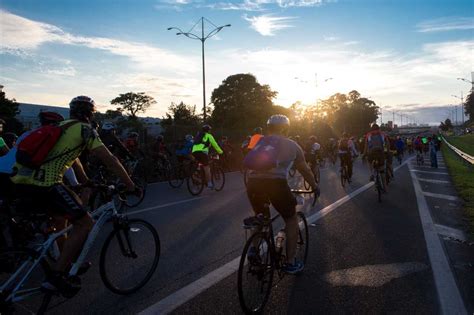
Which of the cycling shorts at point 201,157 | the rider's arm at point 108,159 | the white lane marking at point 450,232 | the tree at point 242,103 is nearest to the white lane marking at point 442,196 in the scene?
the white lane marking at point 450,232

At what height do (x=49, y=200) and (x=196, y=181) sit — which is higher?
(x=49, y=200)

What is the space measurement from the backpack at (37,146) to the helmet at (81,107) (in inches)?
14.4

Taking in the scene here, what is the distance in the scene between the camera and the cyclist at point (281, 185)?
4.61m

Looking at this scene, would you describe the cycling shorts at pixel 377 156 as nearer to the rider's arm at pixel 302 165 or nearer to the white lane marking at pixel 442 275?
the white lane marking at pixel 442 275

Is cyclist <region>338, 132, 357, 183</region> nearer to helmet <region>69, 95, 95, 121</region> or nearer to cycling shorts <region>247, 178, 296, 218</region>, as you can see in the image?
cycling shorts <region>247, 178, 296, 218</region>

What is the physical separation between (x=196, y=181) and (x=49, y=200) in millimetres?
8710

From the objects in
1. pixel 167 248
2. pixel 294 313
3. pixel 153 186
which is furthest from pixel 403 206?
pixel 153 186

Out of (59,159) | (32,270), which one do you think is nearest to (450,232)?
(59,159)

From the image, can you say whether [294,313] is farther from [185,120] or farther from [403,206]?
[185,120]

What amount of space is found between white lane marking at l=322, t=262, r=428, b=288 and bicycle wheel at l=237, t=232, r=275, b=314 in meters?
1.01

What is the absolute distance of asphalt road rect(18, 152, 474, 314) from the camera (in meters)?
4.41

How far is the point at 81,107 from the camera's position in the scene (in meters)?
4.24

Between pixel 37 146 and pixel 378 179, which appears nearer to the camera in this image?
pixel 37 146

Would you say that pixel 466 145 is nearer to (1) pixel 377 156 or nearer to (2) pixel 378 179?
(1) pixel 377 156
